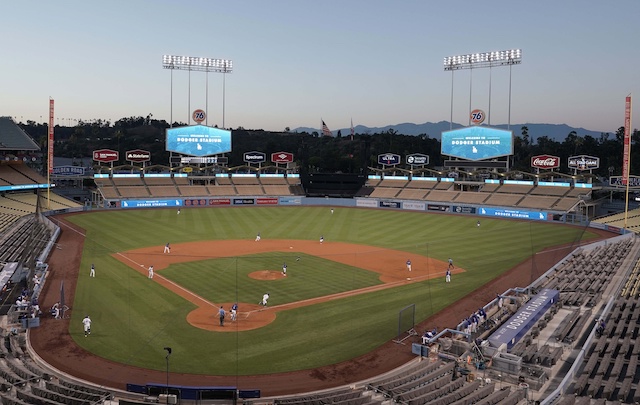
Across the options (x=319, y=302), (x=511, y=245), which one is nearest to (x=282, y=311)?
(x=319, y=302)

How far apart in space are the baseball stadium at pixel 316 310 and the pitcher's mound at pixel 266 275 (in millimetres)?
198

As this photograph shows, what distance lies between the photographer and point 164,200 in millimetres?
71750

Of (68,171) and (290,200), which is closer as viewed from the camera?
(68,171)

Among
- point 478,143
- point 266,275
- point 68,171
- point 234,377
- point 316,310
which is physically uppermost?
point 478,143

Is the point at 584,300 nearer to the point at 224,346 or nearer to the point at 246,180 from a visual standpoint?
the point at 224,346

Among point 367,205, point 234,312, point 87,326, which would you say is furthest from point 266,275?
point 367,205

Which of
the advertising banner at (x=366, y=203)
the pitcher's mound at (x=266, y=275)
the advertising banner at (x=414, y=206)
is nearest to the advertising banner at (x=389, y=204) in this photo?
the advertising banner at (x=366, y=203)

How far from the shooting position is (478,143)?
70.2 m

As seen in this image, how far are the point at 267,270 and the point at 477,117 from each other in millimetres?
48693

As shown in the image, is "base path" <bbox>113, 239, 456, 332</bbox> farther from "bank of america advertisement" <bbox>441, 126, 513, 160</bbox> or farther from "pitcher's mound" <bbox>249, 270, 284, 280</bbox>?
"bank of america advertisement" <bbox>441, 126, 513, 160</bbox>

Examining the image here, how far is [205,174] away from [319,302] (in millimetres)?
59545

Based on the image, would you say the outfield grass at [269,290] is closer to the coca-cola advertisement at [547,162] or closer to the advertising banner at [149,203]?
the advertising banner at [149,203]

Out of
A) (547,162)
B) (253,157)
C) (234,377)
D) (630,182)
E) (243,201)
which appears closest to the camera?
(234,377)

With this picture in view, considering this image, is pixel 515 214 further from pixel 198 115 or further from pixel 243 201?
pixel 198 115
